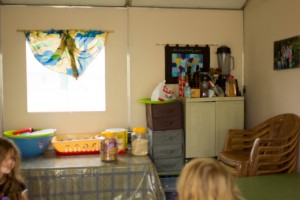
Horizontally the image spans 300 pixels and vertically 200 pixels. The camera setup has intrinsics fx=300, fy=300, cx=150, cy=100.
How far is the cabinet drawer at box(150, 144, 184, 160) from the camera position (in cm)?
354

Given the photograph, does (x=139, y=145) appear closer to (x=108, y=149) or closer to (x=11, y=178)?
(x=108, y=149)

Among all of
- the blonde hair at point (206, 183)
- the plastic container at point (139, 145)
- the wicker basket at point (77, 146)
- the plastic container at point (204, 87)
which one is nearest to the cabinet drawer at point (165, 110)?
the plastic container at point (139, 145)

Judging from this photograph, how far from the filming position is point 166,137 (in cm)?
356

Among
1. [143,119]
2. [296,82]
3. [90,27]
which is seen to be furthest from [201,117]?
[90,27]

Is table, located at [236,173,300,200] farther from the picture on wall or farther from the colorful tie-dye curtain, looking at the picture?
the colorful tie-dye curtain

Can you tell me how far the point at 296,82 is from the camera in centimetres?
305

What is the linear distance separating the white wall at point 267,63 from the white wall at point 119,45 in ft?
1.14

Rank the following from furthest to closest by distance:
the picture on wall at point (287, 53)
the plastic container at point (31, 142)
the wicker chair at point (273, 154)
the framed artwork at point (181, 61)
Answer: the framed artwork at point (181, 61) < the plastic container at point (31, 142) < the picture on wall at point (287, 53) < the wicker chair at point (273, 154)

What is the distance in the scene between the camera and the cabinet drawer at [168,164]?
356 centimetres

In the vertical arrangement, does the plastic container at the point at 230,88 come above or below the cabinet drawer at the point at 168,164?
above

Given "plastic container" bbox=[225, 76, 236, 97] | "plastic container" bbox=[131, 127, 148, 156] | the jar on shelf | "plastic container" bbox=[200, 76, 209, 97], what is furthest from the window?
"plastic container" bbox=[225, 76, 236, 97]

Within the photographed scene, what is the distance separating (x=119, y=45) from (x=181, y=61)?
2.78ft

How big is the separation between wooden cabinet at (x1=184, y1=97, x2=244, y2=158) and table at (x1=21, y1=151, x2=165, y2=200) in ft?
2.60

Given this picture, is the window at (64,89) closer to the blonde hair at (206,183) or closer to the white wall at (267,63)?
the white wall at (267,63)
